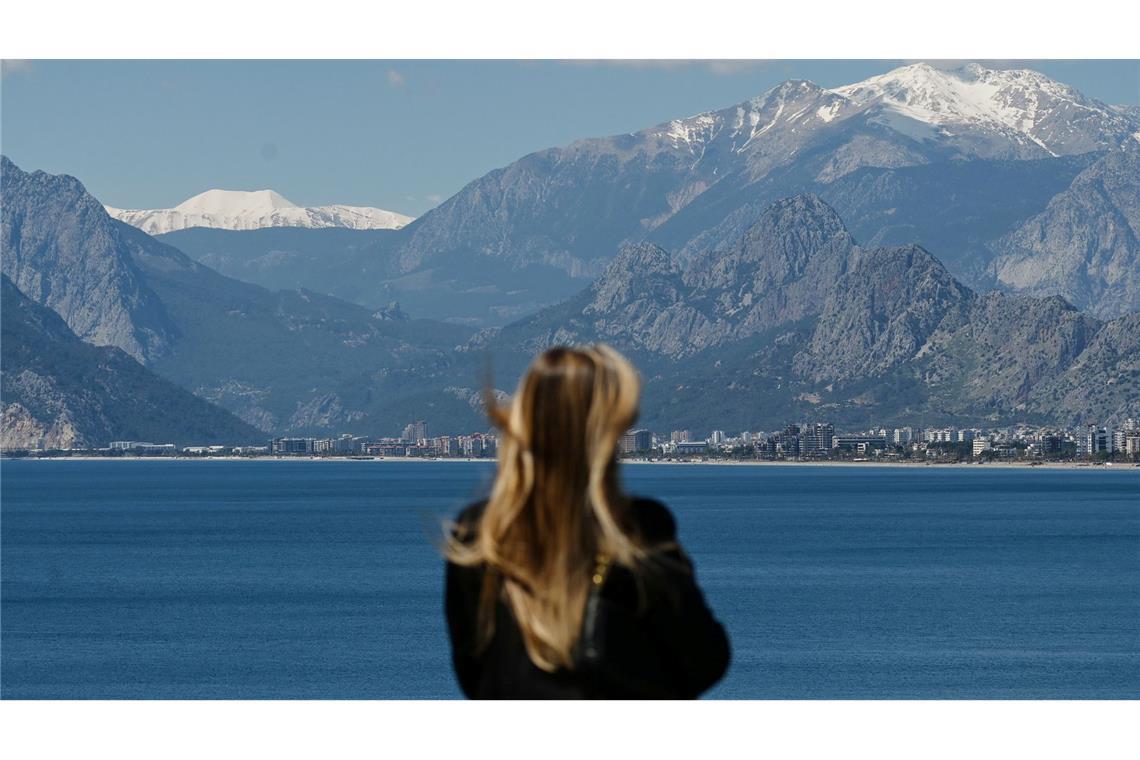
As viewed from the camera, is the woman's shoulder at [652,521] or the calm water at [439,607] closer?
the woman's shoulder at [652,521]

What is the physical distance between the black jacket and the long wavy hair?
8 cm

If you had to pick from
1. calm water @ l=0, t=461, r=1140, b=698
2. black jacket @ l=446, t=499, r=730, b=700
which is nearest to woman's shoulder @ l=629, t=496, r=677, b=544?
black jacket @ l=446, t=499, r=730, b=700

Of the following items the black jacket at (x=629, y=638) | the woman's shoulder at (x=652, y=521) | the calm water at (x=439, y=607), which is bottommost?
the calm water at (x=439, y=607)

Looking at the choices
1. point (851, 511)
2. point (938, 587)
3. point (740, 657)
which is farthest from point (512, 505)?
point (851, 511)

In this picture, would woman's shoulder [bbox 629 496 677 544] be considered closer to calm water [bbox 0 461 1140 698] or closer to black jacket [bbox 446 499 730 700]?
black jacket [bbox 446 499 730 700]

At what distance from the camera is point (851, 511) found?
17438 cm

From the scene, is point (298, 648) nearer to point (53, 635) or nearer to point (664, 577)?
point (53, 635)

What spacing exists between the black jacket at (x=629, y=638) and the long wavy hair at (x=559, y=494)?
8cm

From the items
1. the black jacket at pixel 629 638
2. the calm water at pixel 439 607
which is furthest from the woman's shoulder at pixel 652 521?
the calm water at pixel 439 607

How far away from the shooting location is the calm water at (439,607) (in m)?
66.2

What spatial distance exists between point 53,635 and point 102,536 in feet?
212

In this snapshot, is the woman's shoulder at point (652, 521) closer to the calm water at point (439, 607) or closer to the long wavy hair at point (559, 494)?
the long wavy hair at point (559, 494)

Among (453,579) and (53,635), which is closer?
(453,579)

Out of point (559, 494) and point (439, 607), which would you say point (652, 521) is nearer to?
point (559, 494)
